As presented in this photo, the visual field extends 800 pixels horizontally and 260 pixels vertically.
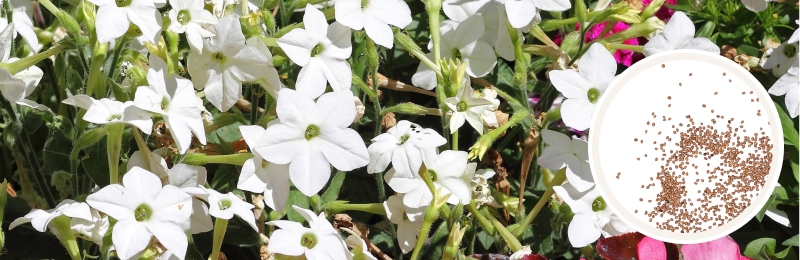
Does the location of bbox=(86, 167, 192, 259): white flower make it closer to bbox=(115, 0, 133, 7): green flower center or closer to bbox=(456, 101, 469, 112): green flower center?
bbox=(115, 0, 133, 7): green flower center

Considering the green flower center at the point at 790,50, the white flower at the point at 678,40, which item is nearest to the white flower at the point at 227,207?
the white flower at the point at 678,40

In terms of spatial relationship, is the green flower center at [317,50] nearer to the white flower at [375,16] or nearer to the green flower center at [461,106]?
the white flower at [375,16]

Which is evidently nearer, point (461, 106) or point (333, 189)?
point (461, 106)

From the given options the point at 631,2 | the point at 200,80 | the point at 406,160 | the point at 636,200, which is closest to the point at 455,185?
the point at 406,160

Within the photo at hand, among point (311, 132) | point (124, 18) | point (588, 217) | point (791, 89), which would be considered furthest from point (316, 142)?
point (791, 89)

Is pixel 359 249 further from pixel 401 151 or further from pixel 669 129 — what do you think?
pixel 669 129

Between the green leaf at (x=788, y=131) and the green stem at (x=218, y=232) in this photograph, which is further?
the green leaf at (x=788, y=131)

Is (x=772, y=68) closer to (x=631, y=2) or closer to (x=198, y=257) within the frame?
(x=631, y=2)
